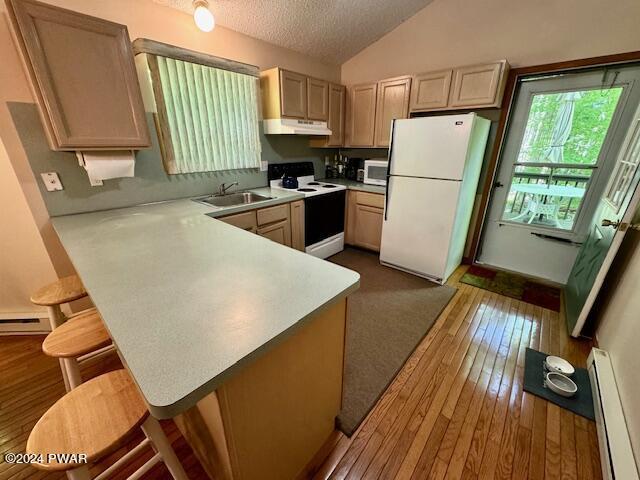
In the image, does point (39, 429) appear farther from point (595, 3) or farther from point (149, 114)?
point (595, 3)

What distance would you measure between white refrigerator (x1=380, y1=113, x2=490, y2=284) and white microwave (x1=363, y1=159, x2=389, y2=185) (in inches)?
18.3

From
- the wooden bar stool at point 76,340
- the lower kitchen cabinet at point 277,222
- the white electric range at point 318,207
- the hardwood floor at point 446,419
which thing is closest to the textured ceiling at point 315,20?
the white electric range at point 318,207

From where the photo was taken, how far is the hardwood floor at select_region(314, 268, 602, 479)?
122 centimetres

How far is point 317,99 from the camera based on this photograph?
118 inches

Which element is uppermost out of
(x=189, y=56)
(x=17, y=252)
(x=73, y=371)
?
(x=189, y=56)

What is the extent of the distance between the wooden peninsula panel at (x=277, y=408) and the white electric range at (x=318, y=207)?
1.90 meters

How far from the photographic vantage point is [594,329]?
197 centimetres

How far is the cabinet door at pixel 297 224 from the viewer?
2.67 m

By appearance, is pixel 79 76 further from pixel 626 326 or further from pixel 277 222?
pixel 626 326

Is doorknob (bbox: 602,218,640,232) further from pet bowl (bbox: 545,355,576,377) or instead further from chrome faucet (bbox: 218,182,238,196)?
chrome faucet (bbox: 218,182,238,196)

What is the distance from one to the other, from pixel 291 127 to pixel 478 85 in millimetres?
1862

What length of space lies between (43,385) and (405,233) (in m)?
3.12

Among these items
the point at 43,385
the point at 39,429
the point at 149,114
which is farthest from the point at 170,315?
the point at 149,114

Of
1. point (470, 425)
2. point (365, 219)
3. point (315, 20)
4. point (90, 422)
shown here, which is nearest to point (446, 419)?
point (470, 425)
